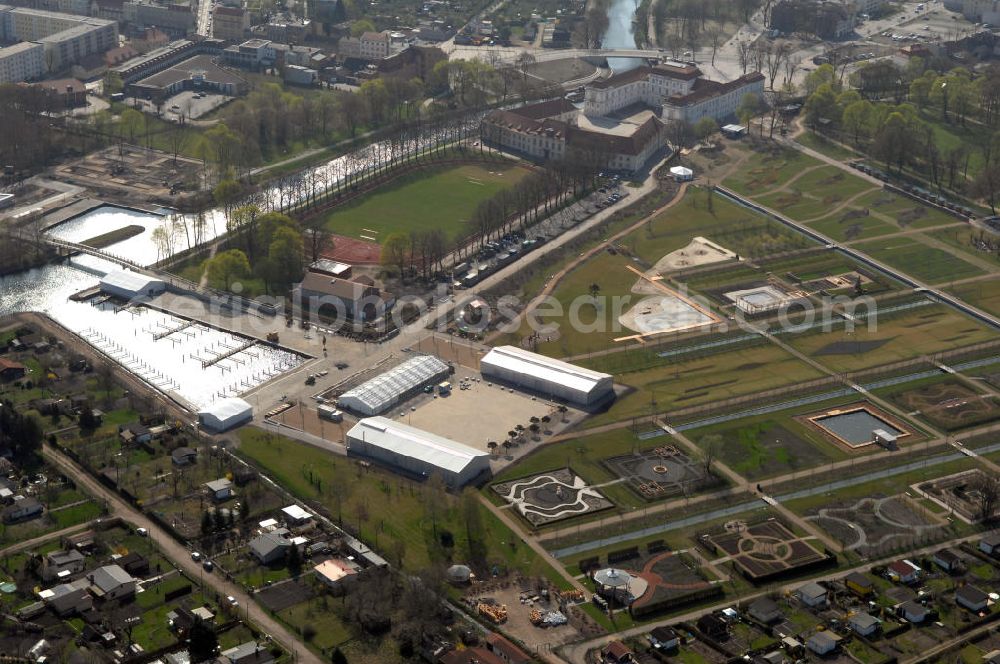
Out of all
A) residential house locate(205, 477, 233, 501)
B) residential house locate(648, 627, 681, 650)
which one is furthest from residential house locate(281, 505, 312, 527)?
residential house locate(648, 627, 681, 650)

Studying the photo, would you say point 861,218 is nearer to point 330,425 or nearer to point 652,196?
point 652,196

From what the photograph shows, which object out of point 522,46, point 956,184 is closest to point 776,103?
point 956,184

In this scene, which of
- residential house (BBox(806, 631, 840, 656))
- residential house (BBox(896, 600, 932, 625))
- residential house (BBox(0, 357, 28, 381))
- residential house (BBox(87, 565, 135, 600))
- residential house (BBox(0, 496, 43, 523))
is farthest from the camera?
residential house (BBox(0, 357, 28, 381))

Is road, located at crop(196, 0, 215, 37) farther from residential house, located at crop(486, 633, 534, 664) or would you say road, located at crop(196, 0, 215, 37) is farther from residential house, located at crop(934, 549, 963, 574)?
residential house, located at crop(934, 549, 963, 574)

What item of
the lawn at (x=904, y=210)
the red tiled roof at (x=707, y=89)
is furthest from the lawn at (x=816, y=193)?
the red tiled roof at (x=707, y=89)

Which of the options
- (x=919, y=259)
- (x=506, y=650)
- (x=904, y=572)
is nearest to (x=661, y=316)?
(x=919, y=259)
